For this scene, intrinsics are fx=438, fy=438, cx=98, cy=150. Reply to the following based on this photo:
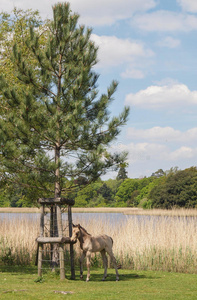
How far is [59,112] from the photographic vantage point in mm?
11641

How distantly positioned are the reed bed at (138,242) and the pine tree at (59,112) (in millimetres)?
2980

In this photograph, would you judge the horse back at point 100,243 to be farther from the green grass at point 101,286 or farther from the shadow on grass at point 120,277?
the shadow on grass at point 120,277

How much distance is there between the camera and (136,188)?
3935 inches

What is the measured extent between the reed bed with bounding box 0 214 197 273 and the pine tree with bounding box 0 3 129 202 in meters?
2.98

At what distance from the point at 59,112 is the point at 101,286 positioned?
4575 millimetres

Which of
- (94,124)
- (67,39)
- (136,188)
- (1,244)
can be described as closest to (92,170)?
(94,124)

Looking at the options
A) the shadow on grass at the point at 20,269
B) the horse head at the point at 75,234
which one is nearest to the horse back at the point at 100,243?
the horse head at the point at 75,234

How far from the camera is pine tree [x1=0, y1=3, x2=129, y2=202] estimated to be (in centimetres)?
1202

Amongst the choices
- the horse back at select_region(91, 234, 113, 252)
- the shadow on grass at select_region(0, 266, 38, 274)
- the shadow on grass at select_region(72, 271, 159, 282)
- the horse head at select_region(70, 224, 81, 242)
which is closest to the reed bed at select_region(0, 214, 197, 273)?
the shadow on grass at select_region(0, 266, 38, 274)

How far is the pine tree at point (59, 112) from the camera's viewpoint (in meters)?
12.0

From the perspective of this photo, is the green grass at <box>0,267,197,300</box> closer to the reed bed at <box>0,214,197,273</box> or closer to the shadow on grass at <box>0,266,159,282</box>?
the shadow on grass at <box>0,266,159,282</box>

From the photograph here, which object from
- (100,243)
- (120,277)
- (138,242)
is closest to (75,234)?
(100,243)

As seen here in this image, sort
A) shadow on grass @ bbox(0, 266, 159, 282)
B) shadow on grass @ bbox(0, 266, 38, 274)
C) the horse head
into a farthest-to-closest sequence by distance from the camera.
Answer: shadow on grass @ bbox(0, 266, 38, 274)
shadow on grass @ bbox(0, 266, 159, 282)
the horse head

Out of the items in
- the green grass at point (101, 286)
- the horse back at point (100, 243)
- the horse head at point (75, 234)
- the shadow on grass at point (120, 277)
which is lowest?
the shadow on grass at point (120, 277)
